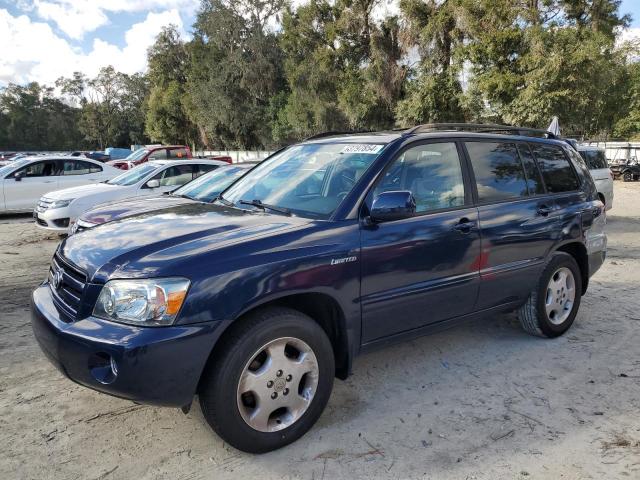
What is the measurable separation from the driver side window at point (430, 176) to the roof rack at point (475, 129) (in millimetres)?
208

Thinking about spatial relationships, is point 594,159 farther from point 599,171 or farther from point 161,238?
point 161,238

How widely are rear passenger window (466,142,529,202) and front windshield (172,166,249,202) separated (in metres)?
4.05

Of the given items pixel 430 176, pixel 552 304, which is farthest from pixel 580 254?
pixel 430 176

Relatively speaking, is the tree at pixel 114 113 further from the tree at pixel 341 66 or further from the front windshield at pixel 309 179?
the front windshield at pixel 309 179

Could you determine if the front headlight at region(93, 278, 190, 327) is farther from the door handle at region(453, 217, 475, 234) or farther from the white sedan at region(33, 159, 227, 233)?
the white sedan at region(33, 159, 227, 233)

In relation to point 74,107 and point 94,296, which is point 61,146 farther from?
point 94,296

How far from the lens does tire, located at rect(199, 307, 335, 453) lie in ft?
8.27

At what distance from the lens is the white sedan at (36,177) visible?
12070 mm

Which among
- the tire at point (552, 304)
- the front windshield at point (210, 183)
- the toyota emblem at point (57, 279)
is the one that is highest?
the front windshield at point (210, 183)

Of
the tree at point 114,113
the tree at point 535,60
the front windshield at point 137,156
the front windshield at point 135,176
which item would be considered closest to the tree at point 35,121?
the tree at point 114,113

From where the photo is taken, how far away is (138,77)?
79.1 metres

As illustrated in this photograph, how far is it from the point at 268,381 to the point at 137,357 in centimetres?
73

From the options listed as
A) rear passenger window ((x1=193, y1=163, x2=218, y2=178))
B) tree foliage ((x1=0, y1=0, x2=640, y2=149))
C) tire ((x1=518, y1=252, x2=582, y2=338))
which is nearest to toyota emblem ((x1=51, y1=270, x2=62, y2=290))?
tire ((x1=518, y1=252, x2=582, y2=338))

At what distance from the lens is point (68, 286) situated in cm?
279
